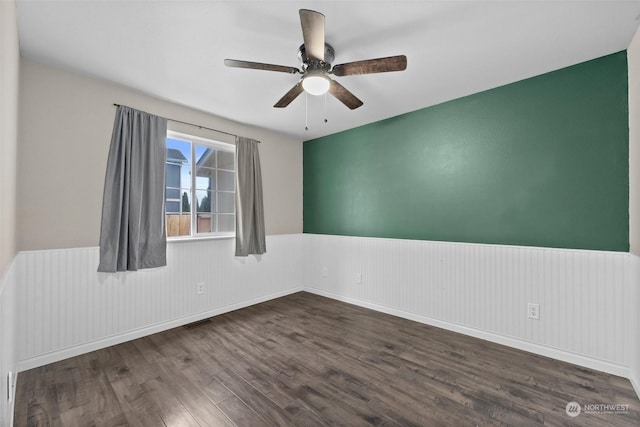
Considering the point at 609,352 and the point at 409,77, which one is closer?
the point at 609,352

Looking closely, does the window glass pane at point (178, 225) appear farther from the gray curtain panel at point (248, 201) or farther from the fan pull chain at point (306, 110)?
the fan pull chain at point (306, 110)

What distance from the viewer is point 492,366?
2.36 meters

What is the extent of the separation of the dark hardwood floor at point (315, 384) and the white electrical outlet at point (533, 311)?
356 millimetres

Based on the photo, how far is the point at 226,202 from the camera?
3.98m

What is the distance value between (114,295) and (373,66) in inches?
126

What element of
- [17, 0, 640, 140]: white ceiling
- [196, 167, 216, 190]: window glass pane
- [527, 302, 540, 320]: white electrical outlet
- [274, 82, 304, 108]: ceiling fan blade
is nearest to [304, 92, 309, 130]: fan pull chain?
[17, 0, 640, 140]: white ceiling

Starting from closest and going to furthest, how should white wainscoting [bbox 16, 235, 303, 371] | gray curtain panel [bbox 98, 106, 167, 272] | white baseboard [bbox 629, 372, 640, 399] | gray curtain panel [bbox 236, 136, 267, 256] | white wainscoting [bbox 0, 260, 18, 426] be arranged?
white wainscoting [bbox 0, 260, 18, 426]
white baseboard [bbox 629, 372, 640, 399]
white wainscoting [bbox 16, 235, 303, 371]
gray curtain panel [bbox 98, 106, 167, 272]
gray curtain panel [bbox 236, 136, 267, 256]

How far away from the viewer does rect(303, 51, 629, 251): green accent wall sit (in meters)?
2.35

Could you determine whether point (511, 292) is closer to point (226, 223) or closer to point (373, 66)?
point (373, 66)

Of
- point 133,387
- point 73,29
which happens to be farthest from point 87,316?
point 73,29

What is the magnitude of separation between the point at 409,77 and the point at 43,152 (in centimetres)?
340

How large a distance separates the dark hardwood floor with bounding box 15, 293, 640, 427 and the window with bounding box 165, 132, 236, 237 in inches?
53.1

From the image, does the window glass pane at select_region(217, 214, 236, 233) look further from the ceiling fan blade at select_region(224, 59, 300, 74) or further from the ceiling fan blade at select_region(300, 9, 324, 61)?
the ceiling fan blade at select_region(300, 9, 324, 61)

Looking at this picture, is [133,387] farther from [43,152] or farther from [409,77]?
[409,77]
